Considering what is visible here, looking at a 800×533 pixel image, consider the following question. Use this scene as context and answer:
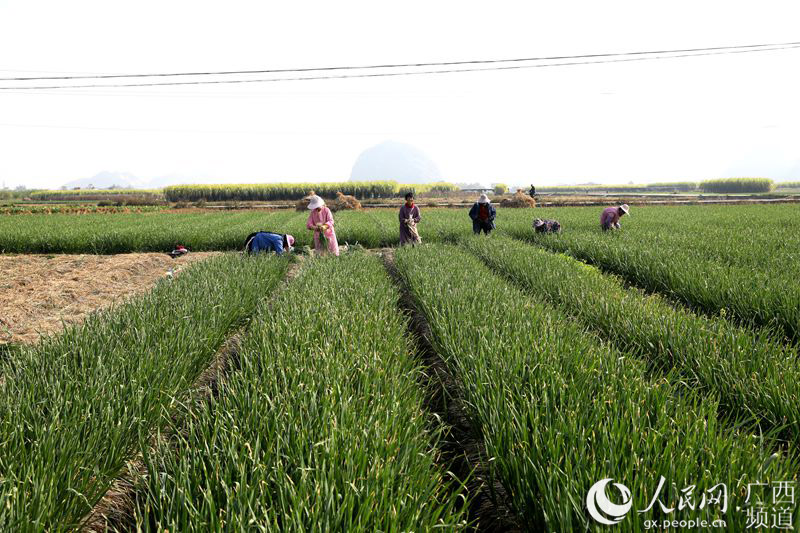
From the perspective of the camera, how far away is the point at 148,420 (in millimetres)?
2480

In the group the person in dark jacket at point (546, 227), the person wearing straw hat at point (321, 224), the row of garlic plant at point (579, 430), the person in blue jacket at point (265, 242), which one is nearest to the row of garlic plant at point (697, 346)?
the row of garlic plant at point (579, 430)

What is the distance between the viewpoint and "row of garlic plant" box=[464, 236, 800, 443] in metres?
2.64

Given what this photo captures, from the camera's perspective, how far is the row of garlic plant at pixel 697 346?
264 centimetres

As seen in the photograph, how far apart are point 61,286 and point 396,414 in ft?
26.7

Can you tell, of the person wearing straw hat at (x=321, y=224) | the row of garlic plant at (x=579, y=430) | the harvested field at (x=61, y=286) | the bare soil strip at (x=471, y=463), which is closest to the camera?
the row of garlic plant at (x=579, y=430)

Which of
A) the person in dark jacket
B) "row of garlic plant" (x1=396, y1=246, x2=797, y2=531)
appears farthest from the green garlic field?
the person in dark jacket

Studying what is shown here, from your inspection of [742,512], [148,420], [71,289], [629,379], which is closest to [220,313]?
[148,420]

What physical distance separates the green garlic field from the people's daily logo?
0.07 feet

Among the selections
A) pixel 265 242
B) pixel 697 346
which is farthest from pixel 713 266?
pixel 265 242

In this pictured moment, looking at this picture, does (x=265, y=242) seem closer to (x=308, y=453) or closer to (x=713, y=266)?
(x=308, y=453)

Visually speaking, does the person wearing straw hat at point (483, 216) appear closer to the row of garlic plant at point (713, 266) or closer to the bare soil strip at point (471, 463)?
the row of garlic plant at point (713, 266)

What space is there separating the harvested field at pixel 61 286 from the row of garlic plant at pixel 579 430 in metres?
4.43

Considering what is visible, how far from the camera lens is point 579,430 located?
2055 millimetres

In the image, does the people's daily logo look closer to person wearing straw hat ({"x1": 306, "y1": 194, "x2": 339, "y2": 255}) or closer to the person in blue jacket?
person wearing straw hat ({"x1": 306, "y1": 194, "x2": 339, "y2": 255})
